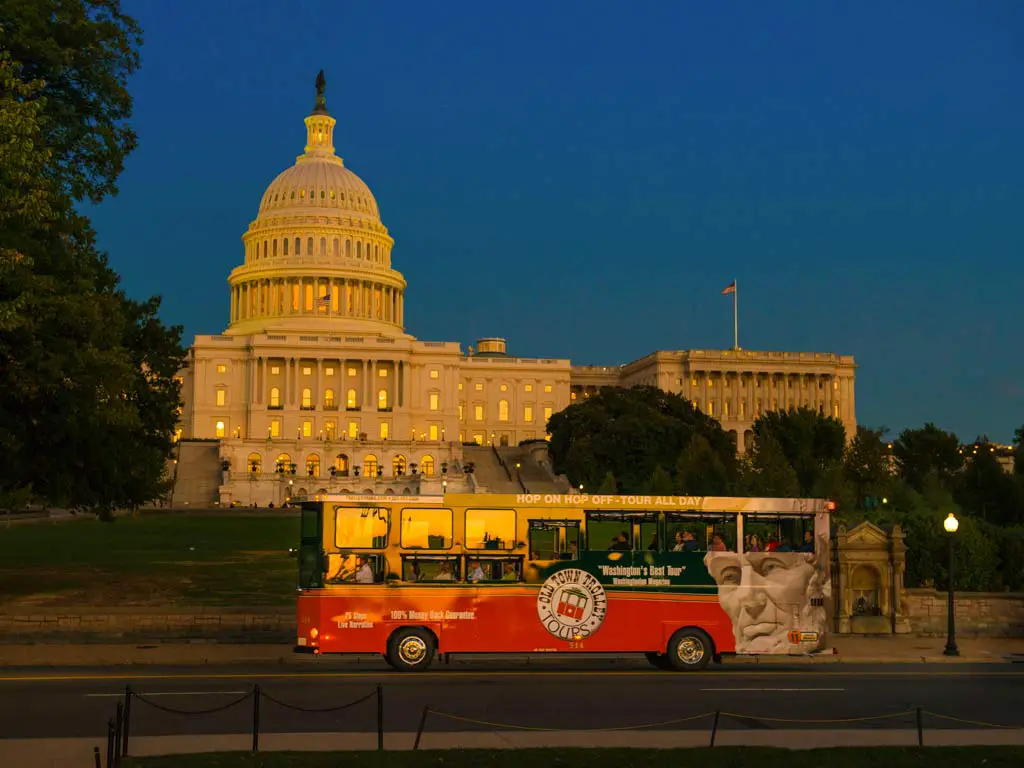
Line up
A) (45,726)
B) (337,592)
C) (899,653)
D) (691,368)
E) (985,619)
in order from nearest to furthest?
(45,726), (337,592), (899,653), (985,619), (691,368)

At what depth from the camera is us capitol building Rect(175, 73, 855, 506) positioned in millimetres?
168875

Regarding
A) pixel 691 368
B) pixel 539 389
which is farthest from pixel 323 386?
pixel 691 368

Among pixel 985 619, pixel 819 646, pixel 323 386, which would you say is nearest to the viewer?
pixel 819 646

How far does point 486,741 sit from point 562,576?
9.79 metres

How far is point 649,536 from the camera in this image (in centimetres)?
2822

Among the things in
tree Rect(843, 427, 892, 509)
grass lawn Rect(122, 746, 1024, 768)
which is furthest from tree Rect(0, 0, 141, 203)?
tree Rect(843, 427, 892, 509)

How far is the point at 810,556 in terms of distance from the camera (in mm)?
28531

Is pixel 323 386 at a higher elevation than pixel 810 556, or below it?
higher

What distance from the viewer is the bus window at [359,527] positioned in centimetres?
2680

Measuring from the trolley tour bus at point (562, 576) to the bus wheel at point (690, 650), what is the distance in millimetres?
29

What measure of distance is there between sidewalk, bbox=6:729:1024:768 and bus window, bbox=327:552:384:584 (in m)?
8.29

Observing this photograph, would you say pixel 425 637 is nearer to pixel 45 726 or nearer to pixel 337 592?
pixel 337 592

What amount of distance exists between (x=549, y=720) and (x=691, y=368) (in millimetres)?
164494

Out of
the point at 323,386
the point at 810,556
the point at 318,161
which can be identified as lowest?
the point at 810,556
